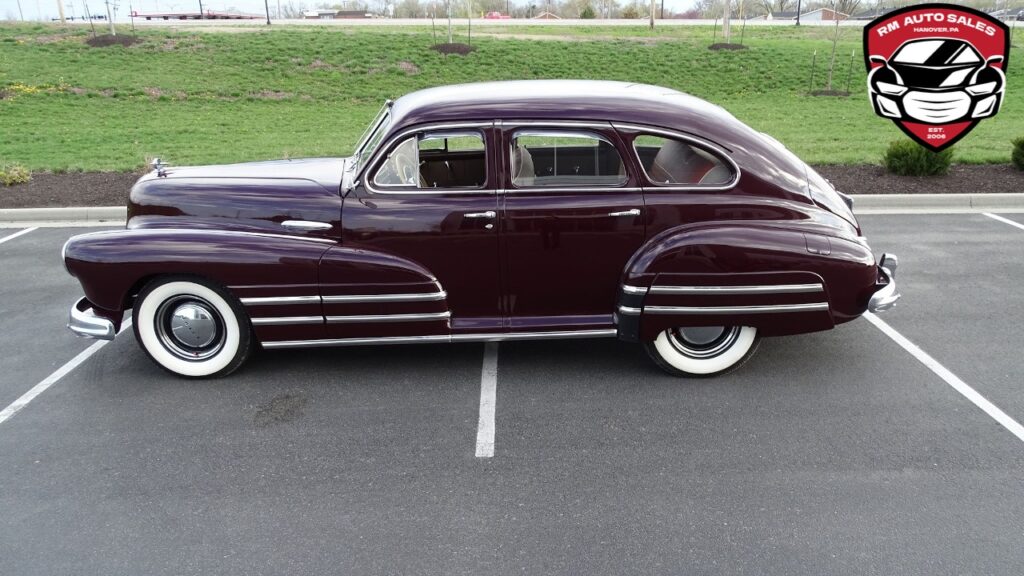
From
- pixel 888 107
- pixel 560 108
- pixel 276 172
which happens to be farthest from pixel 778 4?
pixel 276 172

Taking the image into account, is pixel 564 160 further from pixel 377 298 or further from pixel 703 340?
pixel 377 298

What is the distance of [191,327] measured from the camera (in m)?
4.74

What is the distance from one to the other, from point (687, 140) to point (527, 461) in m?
2.21

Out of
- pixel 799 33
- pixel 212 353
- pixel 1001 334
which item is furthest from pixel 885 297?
pixel 799 33

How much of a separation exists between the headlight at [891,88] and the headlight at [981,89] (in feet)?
3.09

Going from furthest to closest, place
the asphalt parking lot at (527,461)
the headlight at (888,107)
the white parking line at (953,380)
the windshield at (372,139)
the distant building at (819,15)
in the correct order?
the distant building at (819,15) < the headlight at (888,107) < the windshield at (372,139) < the white parking line at (953,380) < the asphalt parking lot at (527,461)

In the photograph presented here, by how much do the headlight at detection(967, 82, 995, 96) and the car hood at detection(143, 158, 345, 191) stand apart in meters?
10.7

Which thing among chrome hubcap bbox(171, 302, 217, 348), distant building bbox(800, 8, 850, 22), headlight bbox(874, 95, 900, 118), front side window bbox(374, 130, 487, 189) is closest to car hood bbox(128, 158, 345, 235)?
front side window bbox(374, 130, 487, 189)

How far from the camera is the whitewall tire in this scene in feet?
15.3

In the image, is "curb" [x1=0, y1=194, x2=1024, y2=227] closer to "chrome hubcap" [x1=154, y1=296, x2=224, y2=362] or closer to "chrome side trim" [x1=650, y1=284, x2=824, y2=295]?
"chrome hubcap" [x1=154, y1=296, x2=224, y2=362]

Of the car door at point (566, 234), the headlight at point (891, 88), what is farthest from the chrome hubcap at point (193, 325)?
the headlight at point (891, 88)

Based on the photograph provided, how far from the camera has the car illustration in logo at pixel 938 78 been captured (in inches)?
416

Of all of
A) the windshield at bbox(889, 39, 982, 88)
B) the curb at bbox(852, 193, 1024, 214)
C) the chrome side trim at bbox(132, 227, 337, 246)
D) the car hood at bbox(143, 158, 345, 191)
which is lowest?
the curb at bbox(852, 193, 1024, 214)

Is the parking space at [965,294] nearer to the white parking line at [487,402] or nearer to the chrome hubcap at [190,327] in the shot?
the white parking line at [487,402]
